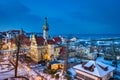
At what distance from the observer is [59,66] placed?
83.6 feet

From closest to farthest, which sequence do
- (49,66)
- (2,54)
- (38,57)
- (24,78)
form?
(24,78) → (49,66) → (38,57) → (2,54)

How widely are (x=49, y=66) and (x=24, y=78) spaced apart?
261 inches

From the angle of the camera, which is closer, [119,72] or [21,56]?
[119,72]

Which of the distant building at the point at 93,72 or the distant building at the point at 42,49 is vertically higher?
the distant building at the point at 42,49

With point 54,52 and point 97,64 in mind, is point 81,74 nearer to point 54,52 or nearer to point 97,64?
point 97,64

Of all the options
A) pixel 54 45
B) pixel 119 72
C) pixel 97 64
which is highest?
pixel 54 45

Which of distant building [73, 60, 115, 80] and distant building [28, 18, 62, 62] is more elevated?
distant building [28, 18, 62, 62]

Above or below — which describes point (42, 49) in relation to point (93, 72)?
above

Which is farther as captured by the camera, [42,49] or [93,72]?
[42,49]

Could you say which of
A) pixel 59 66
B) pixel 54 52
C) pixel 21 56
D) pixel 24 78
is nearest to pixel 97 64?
pixel 59 66

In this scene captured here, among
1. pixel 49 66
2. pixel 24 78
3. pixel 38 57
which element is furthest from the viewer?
pixel 38 57

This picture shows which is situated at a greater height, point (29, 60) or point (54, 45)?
point (54, 45)

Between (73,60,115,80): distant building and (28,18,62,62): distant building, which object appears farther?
(28,18,62,62): distant building

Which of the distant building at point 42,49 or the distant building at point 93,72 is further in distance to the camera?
the distant building at point 42,49
